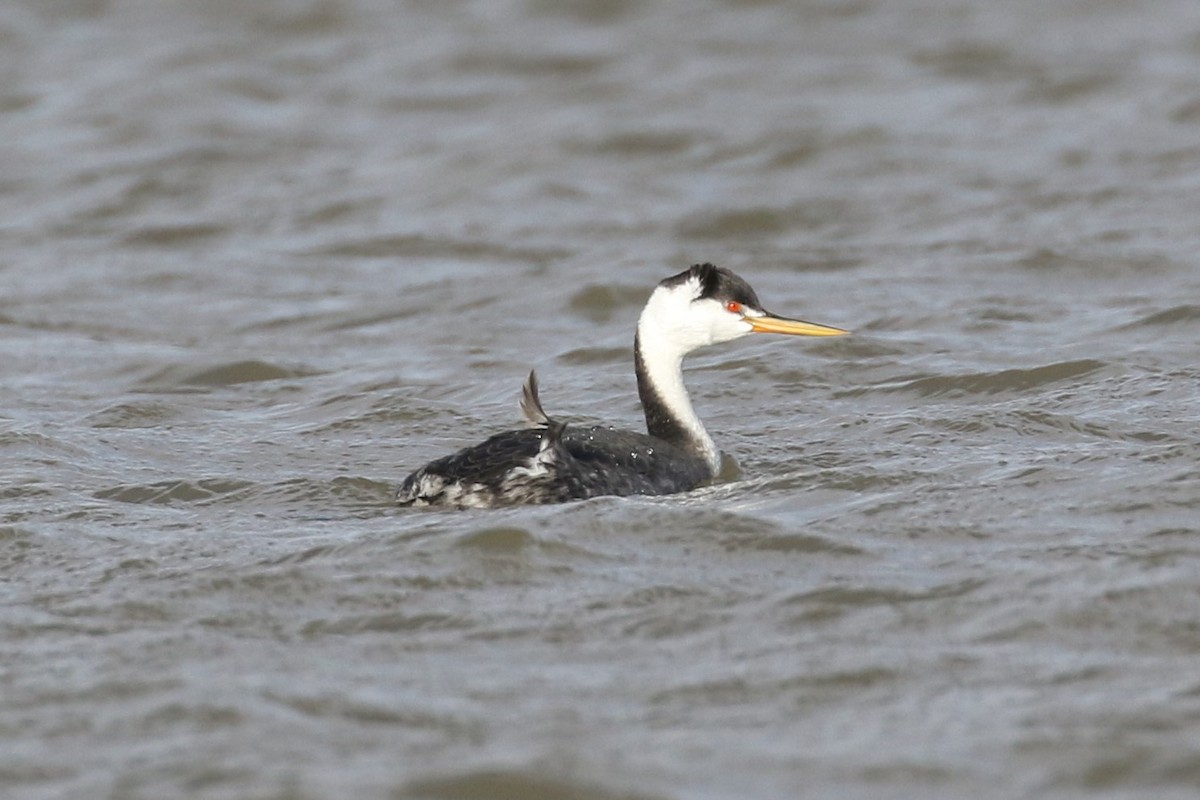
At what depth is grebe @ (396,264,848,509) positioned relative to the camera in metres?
7.56

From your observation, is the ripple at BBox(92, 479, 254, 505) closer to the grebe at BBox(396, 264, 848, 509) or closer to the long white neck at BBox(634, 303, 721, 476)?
the grebe at BBox(396, 264, 848, 509)

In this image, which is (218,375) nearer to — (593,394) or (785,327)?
(593,394)

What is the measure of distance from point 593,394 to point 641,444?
2.29 metres

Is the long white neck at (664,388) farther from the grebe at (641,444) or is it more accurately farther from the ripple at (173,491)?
the ripple at (173,491)

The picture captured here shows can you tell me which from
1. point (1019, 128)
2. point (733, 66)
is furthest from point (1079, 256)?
point (733, 66)

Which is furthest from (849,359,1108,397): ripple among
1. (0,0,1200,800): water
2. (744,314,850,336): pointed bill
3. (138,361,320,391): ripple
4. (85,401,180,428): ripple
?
(85,401,180,428): ripple

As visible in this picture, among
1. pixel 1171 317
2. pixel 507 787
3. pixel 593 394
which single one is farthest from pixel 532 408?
pixel 1171 317

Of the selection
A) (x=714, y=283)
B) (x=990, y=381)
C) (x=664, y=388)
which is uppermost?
(x=714, y=283)

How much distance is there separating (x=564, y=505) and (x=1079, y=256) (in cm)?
607

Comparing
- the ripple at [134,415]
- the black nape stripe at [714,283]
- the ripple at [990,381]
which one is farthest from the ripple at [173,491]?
the ripple at [990,381]

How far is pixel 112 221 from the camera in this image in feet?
48.6

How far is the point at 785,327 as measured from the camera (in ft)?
28.6

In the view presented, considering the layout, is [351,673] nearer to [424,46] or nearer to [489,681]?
[489,681]

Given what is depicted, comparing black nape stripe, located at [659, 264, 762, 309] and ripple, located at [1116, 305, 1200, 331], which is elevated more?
black nape stripe, located at [659, 264, 762, 309]
